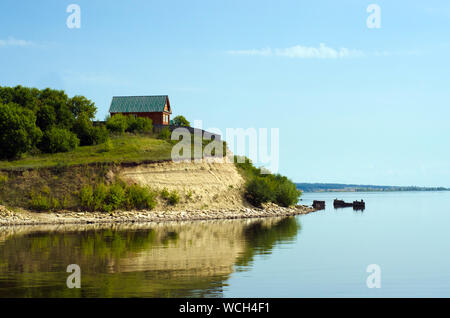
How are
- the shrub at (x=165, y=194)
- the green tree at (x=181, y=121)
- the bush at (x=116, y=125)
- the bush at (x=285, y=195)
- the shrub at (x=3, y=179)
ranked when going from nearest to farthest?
the shrub at (x=3, y=179) → the shrub at (x=165, y=194) → the bush at (x=116, y=125) → the bush at (x=285, y=195) → the green tree at (x=181, y=121)

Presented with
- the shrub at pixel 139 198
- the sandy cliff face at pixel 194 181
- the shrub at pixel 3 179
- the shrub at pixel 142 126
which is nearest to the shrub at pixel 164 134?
the shrub at pixel 142 126

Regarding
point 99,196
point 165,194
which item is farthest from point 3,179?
point 165,194

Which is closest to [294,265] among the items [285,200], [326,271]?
[326,271]

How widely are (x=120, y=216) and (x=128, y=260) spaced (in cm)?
3137

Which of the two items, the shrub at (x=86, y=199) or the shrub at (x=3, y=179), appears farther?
the shrub at (x=86, y=199)

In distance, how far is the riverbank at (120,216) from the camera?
1992 inches

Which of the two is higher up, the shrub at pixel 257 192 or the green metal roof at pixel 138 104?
the green metal roof at pixel 138 104

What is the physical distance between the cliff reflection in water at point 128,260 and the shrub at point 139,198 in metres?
17.2

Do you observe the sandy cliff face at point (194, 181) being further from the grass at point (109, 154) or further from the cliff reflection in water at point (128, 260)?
the cliff reflection in water at point (128, 260)

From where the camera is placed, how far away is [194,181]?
63.9 m

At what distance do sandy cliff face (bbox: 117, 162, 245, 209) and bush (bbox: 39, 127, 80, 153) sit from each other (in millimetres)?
9746

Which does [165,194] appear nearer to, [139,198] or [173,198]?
[173,198]

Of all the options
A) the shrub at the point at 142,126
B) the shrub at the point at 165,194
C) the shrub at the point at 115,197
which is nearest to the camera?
the shrub at the point at 115,197

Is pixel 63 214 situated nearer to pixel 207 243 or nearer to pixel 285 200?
pixel 207 243
